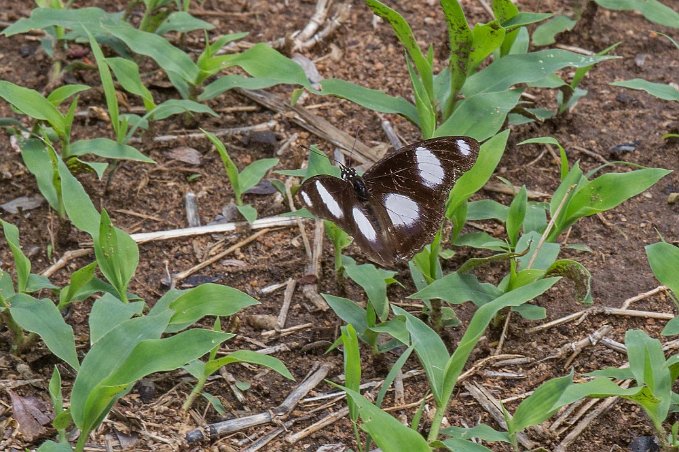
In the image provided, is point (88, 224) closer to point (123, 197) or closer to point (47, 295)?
point (47, 295)

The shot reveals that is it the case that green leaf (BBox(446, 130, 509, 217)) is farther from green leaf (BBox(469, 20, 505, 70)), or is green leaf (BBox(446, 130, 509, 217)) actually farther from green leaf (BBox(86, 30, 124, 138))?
green leaf (BBox(86, 30, 124, 138))

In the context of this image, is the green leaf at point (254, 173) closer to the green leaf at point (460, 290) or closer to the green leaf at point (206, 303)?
the green leaf at point (206, 303)

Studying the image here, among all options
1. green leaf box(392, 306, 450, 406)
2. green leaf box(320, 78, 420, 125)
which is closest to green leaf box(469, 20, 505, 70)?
green leaf box(320, 78, 420, 125)

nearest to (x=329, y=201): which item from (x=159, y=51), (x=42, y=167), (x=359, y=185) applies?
(x=359, y=185)

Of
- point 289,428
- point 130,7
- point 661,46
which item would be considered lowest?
point 289,428

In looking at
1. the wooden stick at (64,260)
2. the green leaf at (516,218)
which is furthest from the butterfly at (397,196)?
the wooden stick at (64,260)

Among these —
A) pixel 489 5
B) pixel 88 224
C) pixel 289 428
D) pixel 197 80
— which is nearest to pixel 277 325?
pixel 289 428
